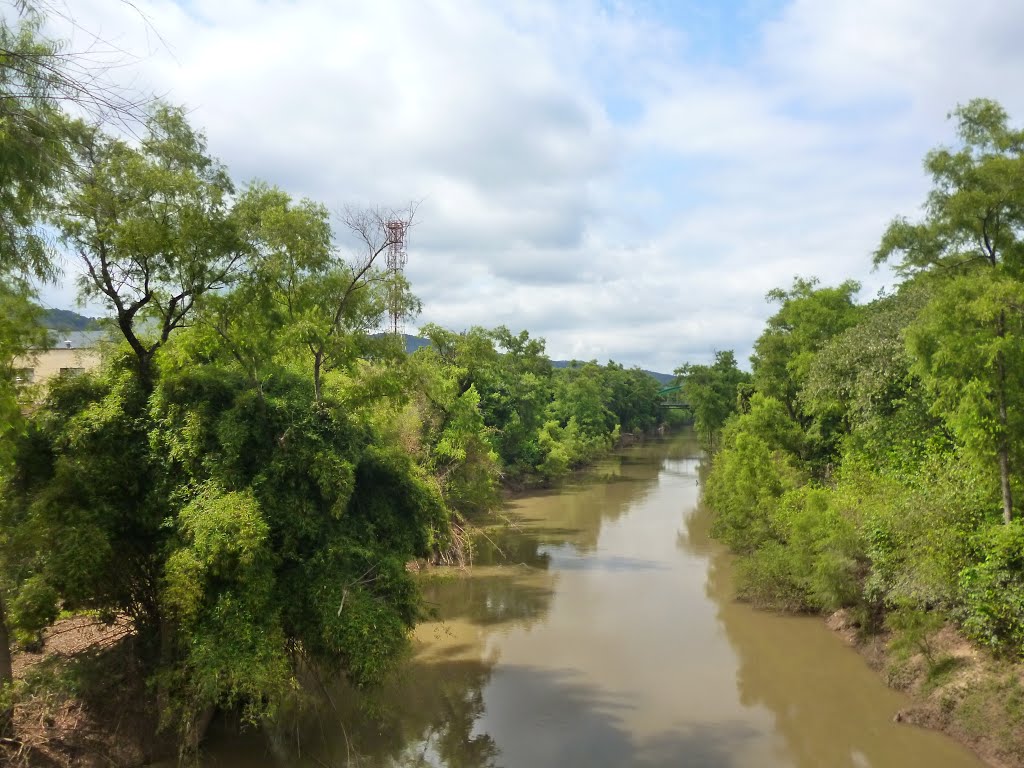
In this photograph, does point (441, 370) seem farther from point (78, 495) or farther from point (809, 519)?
point (78, 495)

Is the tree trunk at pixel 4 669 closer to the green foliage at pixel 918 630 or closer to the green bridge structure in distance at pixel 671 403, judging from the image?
the green foliage at pixel 918 630

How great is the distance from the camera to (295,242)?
12688 mm

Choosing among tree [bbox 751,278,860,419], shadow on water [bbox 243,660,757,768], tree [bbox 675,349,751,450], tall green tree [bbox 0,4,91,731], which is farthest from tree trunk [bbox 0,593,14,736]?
tree [bbox 675,349,751,450]

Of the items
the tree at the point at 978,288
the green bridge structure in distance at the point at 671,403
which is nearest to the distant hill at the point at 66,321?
the tree at the point at 978,288

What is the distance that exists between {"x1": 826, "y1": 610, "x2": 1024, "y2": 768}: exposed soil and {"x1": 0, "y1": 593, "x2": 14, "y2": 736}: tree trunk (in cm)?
1587

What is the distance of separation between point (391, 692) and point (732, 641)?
9508mm

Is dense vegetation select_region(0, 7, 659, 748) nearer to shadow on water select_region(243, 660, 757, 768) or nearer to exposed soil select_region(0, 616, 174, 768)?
exposed soil select_region(0, 616, 174, 768)

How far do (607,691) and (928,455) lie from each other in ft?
31.7

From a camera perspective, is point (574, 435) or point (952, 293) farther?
point (574, 435)

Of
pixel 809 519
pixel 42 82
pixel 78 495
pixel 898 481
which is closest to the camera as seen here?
pixel 42 82

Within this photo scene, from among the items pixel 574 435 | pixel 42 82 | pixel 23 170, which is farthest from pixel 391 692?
pixel 574 435

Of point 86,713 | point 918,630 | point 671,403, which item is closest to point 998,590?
point 918,630

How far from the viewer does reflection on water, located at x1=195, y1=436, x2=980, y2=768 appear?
12.9m

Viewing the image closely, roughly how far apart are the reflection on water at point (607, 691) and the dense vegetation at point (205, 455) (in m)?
2.11
